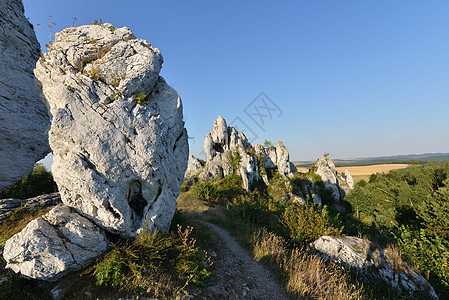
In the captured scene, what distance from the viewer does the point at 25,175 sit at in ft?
33.3

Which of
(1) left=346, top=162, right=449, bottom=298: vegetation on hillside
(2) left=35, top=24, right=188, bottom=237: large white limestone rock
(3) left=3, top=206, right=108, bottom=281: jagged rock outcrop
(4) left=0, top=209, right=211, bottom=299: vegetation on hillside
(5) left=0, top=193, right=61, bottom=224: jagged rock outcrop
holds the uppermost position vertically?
(2) left=35, top=24, right=188, bottom=237: large white limestone rock

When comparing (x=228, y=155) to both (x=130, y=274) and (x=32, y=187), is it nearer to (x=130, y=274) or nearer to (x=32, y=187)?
(x=32, y=187)

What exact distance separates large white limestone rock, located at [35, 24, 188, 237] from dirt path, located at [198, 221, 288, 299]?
10.4 feet

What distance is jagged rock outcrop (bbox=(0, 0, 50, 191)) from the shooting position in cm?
982

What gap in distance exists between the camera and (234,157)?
2825 centimetres

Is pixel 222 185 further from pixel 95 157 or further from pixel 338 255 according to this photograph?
pixel 95 157

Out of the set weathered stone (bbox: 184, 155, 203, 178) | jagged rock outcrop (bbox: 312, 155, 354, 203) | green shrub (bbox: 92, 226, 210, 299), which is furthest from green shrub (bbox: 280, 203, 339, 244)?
jagged rock outcrop (bbox: 312, 155, 354, 203)

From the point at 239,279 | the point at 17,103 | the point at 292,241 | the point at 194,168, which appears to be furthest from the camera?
the point at 194,168

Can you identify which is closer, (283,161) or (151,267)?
(151,267)

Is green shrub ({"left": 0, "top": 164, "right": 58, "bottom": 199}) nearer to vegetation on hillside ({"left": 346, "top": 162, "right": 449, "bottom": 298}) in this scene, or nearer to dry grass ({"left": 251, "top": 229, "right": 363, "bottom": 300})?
dry grass ({"left": 251, "top": 229, "right": 363, "bottom": 300})

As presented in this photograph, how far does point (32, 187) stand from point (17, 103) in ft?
17.6

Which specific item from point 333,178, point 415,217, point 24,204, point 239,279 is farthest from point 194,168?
point 415,217

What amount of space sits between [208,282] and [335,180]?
3506cm

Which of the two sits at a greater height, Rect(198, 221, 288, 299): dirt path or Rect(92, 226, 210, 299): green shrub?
Rect(92, 226, 210, 299): green shrub
